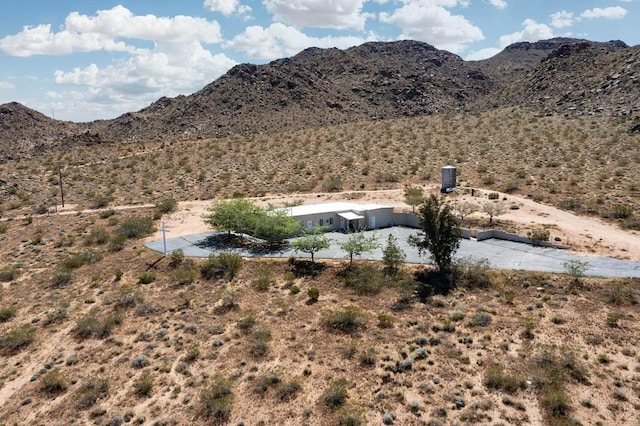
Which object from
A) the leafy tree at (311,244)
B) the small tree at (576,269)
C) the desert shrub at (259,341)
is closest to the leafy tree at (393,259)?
the leafy tree at (311,244)

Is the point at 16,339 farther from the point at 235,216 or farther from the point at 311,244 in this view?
the point at 311,244

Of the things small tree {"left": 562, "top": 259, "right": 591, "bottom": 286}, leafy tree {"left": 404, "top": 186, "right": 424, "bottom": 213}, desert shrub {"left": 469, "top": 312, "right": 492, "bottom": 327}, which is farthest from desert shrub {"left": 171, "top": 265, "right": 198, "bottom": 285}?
small tree {"left": 562, "top": 259, "right": 591, "bottom": 286}

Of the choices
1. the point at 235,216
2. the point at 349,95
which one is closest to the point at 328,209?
the point at 235,216

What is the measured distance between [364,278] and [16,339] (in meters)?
21.2

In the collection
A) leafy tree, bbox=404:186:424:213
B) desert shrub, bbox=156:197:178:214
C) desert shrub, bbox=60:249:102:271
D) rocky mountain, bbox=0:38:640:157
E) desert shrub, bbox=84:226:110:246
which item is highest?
rocky mountain, bbox=0:38:640:157

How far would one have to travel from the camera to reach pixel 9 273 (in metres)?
35.8

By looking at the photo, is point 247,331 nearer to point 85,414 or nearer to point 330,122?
point 85,414

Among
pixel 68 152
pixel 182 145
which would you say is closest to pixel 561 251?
pixel 182 145

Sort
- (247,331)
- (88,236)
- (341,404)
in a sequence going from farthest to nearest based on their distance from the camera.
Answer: (88,236)
(247,331)
(341,404)

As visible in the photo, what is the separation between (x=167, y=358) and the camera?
25391mm

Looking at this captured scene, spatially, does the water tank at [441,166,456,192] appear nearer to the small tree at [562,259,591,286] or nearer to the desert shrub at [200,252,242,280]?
the small tree at [562,259,591,286]

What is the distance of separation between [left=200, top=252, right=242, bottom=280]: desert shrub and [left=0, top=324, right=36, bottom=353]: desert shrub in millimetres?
11182

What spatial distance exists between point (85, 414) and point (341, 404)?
11.5m

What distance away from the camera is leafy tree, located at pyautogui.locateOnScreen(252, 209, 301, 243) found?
3966 centimetres
